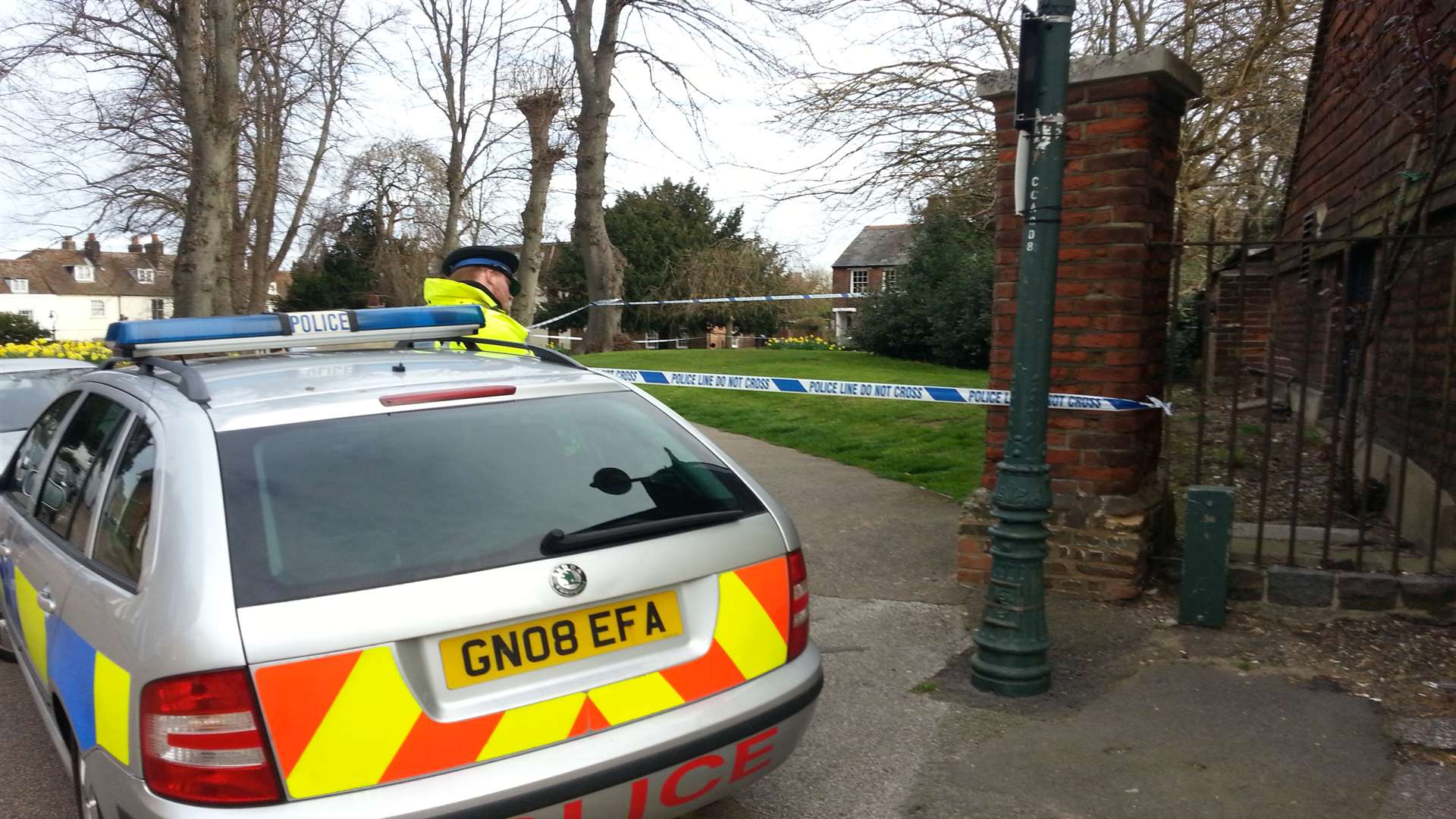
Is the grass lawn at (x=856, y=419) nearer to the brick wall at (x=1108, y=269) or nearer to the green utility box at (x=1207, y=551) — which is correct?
the brick wall at (x=1108, y=269)

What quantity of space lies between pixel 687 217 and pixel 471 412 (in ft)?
137

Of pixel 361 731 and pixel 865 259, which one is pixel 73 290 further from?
pixel 361 731

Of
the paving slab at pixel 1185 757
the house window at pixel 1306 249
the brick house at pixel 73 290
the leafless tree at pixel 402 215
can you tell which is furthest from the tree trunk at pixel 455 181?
the brick house at pixel 73 290

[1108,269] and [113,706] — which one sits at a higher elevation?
[1108,269]

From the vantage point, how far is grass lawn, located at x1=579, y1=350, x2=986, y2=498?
9.41 meters

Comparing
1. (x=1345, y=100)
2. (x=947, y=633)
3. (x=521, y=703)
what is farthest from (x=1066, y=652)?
(x=1345, y=100)

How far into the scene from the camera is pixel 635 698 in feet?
8.42

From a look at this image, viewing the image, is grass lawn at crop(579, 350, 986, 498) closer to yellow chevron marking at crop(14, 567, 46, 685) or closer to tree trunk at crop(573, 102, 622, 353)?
tree trunk at crop(573, 102, 622, 353)

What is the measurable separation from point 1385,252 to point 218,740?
6271 millimetres

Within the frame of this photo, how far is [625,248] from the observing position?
42.2m

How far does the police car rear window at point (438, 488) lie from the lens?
7.80ft

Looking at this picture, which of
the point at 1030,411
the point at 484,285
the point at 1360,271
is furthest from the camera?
the point at 1360,271

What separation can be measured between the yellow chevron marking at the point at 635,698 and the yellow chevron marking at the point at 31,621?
1.75m

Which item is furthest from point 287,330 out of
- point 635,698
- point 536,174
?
point 536,174
